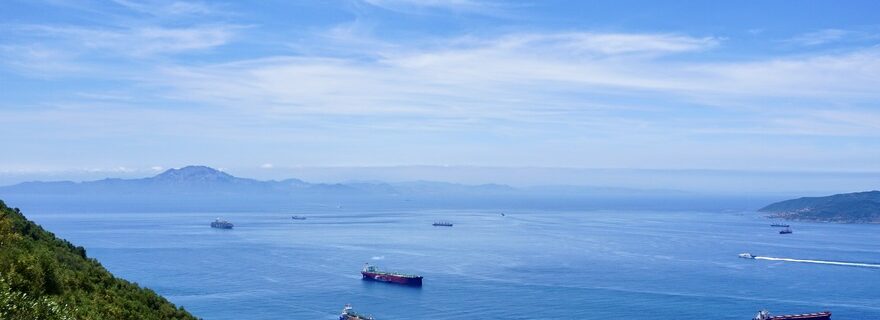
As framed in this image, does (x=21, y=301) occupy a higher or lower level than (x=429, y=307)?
higher

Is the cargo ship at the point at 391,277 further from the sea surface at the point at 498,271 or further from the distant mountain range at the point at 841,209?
the distant mountain range at the point at 841,209

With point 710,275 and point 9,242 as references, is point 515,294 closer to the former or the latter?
point 710,275

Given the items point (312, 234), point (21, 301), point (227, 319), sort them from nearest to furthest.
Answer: point (21, 301) < point (227, 319) < point (312, 234)

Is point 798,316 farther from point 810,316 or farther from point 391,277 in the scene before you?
point 391,277

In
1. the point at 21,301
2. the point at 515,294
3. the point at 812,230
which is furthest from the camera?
the point at 812,230

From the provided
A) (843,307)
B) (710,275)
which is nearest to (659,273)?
(710,275)

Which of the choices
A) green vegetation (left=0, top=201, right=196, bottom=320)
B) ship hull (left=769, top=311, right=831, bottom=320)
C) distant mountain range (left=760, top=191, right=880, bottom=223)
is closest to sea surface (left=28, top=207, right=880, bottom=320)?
ship hull (left=769, top=311, right=831, bottom=320)
